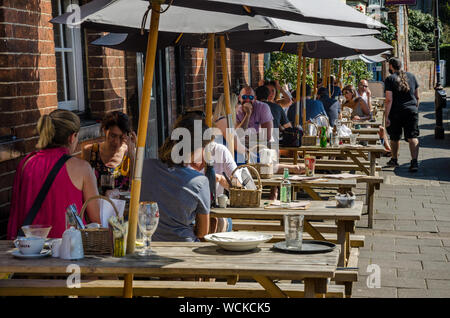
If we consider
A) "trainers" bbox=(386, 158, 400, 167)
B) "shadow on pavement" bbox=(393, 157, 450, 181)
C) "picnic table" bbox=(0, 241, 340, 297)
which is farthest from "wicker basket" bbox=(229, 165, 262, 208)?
"trainers" bbox=(386, 158, 400, 167)

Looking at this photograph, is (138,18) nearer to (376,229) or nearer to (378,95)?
(376,229)

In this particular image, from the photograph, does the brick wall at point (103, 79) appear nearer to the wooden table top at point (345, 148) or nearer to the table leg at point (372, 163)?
the wooden table top at point (345, 148)

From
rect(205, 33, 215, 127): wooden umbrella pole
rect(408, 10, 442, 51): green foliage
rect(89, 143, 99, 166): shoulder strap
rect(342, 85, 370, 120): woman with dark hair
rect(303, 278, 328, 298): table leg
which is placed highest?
rect(408, 10, 442, 51): green foliage

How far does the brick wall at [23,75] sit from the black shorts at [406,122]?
8.37 metres

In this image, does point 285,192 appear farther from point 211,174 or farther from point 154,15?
point 154,15

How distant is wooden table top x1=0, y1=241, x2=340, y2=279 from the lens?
3.11 meters

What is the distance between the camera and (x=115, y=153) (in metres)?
5.88

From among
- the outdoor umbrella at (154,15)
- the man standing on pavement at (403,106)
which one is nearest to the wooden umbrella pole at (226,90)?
the outdoor umbrella at (154,15)

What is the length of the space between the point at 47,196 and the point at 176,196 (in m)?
0.77

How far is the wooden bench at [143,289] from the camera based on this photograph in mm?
3863

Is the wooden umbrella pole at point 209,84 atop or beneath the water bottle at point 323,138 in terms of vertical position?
atop

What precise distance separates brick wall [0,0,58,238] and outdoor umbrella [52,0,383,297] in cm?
54

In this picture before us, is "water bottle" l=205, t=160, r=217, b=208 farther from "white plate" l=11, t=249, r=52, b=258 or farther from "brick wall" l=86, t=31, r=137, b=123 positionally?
"brick wall" l=86, t=31, r=137, b=123
